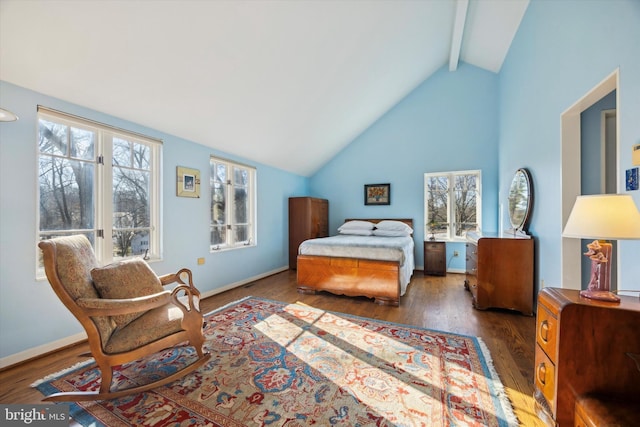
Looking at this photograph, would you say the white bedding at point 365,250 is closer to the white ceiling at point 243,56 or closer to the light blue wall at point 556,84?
the light blue wall at point 556,84

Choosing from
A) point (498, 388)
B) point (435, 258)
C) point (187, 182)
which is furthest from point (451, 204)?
point (187, 182)

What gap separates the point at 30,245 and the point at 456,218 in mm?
5893

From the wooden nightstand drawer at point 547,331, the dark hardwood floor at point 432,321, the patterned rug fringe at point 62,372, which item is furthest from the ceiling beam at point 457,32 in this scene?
the patterned rug fringe at point 62,372

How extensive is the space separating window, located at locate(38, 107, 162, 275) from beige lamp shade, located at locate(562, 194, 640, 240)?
3745 mm

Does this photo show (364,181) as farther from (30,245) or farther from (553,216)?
(30,245)

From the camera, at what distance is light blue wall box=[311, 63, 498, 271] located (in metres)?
4.79

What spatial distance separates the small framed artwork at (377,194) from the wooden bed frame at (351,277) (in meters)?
2.44

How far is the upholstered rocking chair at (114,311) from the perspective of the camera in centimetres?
149

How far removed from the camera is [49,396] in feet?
5.00

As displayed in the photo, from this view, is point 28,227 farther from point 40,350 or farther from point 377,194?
point 377,194

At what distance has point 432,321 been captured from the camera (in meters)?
2.70

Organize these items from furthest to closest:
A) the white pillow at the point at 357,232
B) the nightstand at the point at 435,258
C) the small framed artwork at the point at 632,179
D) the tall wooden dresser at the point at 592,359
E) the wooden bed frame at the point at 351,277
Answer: the white pillow at the point at 357,232 → the nightstand at the point at 435,258 → the wooden bed frame at the point at 351,277 → the small framed artwork at the point at 632,179 → the tall wooden dresser at the point at 592,359

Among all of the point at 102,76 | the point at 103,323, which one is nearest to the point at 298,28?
the point at 102,76

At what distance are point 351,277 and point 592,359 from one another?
96.5 inches
